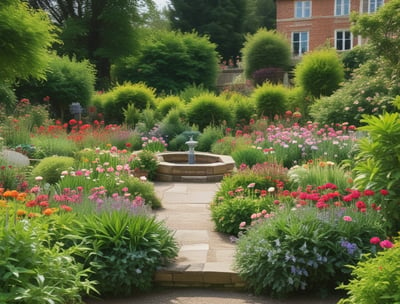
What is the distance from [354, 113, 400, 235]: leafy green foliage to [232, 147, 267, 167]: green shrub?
4.75 metres

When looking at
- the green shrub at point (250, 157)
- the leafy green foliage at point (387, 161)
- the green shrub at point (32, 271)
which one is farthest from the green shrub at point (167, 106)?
the green shrub at point (32, 271)

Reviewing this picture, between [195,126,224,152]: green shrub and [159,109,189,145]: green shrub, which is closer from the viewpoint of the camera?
[195,126,224,152]: green shrub

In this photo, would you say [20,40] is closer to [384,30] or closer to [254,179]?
[254,179]

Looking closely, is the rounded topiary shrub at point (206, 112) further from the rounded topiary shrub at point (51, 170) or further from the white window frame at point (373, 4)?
the white window frame at point (373, 4)

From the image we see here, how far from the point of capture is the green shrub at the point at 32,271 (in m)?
3.79

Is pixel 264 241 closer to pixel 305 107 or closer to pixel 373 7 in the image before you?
pixel 305 107

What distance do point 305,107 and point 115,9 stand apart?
46.4ft

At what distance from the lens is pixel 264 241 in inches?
195

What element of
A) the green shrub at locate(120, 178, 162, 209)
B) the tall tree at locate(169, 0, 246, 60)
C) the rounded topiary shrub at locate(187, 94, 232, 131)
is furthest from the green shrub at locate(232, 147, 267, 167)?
the tall tree at locate(169, 0, 246, 60)

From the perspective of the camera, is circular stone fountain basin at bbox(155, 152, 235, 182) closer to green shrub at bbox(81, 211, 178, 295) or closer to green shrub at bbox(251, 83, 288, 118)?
green shrub at bbox(81, 211, 178, 295)

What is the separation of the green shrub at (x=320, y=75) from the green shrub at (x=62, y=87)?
6.70 metres

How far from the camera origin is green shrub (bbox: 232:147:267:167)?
1003cm

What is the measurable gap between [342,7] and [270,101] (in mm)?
22723

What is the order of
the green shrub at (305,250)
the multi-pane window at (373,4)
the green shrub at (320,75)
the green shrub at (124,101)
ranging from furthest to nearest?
the multi-pane window at (373,4), the green shrub at (124,101), the green shrub at (320,75), the green shrub at (305,250)
